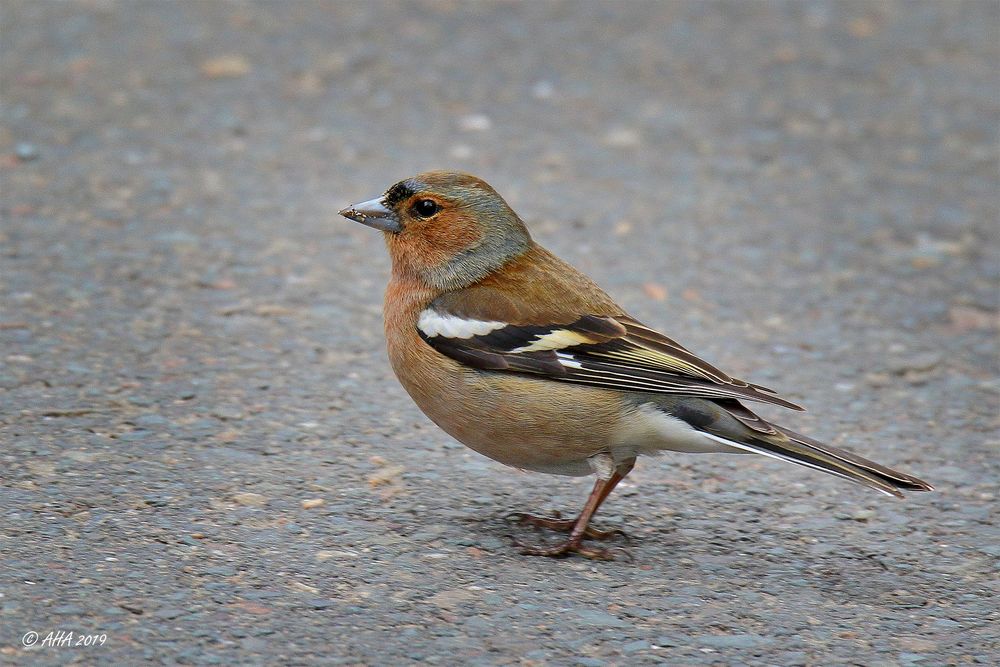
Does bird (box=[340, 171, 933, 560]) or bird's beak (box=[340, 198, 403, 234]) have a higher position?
bird's beak (box=[340, 198, 403, 234])

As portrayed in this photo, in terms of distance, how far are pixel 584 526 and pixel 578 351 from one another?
59 centimetres

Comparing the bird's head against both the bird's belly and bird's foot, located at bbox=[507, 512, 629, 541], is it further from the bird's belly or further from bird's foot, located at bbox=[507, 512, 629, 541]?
bird's foot, located at bbox=[507, 512, 629, 541]

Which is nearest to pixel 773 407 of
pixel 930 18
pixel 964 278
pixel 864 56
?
pixel 964 278

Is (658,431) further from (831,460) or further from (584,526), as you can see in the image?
(831,460)

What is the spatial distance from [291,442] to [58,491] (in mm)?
937

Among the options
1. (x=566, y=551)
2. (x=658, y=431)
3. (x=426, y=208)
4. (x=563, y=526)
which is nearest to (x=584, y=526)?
(x=566, y=551)

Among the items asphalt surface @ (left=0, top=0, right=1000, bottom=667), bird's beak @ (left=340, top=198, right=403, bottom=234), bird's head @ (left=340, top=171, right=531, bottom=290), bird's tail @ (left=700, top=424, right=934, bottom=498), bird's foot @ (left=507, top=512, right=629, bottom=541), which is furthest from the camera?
bird's beak @ (left=340, top=198, right=403, bottom=234)

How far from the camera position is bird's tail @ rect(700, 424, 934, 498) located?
4.22 metres

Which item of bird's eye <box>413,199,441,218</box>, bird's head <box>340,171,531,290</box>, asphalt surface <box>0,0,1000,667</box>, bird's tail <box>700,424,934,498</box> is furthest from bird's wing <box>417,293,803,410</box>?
asphalt surface <box>0,0,1000,667</box>

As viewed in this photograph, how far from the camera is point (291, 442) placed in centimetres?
507

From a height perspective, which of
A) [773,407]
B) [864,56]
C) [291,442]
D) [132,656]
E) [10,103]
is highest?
[864,56]

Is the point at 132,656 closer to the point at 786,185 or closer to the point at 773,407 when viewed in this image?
the point at 773,407

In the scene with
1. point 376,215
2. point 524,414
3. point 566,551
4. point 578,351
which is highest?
point 376,215

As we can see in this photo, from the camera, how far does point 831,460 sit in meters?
4.27
